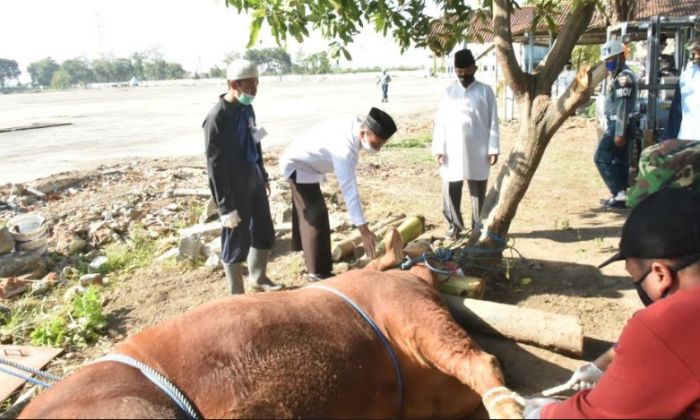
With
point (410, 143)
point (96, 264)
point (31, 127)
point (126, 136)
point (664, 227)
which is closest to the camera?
point (664, 227)

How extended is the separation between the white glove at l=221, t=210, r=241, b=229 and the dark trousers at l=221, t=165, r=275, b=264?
0.53 ft

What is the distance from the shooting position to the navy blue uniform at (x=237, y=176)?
4.48 meters

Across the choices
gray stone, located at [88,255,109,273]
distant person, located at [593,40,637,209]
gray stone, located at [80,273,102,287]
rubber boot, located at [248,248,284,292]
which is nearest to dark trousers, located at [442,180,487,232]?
rubber boot, located at [248,248,284,292]

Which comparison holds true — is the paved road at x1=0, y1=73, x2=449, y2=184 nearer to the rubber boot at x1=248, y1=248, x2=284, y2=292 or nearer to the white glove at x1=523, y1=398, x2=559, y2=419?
the rubber boot at x1=248, y1=248, x2=284, y2=292

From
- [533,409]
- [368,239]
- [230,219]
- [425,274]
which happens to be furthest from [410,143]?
[533,409]

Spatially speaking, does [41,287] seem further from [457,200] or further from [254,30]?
[457,200]

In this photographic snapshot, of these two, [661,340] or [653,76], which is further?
[653,76]

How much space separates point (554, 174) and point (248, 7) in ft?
24.3

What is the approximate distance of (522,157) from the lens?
447cm

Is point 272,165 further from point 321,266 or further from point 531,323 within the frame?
point 531,323

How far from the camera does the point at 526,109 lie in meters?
4.45

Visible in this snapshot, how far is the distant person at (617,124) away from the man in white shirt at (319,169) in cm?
379

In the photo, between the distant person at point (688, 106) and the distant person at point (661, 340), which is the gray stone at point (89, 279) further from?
the distant person at point (688, 106)

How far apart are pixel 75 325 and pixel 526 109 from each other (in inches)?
155
